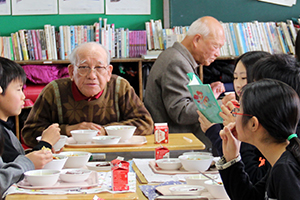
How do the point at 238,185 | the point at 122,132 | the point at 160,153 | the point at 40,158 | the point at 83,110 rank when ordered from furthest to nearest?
the point at 83,110, the point at 122,132, the point at 160,153, the point at 40,158, the point at 238,185

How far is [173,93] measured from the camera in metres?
2.96

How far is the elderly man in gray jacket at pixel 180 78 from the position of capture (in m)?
2.94

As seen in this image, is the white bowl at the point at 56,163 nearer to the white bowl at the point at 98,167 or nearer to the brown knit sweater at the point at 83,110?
the white bowl at the point at 98,167

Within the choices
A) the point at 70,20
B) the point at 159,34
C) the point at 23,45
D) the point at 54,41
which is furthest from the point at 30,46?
the point at 159,34

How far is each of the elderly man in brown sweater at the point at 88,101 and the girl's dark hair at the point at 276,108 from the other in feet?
4.40

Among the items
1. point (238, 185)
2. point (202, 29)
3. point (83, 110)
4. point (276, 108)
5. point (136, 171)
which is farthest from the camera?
point (202, 29)

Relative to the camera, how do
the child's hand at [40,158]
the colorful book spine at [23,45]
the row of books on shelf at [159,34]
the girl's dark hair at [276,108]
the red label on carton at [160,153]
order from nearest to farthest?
1. the girl's dark hair at [276,108]
2. the child's hand at [40,158]
3. the red label on carton at [160,153]
4. the colorful book spine at [23,45]
5. the row of books on shelf at [159,34]

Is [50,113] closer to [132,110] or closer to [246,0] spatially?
[132,110]

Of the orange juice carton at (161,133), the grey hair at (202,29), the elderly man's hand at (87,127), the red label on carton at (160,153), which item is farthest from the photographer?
the grey hair at (202,29)

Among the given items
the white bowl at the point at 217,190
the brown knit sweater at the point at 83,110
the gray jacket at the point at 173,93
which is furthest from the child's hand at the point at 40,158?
the gray jacket at the point at 173,93

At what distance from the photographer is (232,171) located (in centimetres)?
136

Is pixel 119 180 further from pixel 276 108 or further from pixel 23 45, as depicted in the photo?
pixel 23 45

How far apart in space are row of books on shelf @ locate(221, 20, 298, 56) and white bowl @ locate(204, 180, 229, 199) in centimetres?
308

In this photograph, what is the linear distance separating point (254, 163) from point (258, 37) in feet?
9.89
